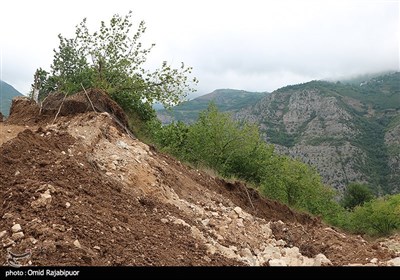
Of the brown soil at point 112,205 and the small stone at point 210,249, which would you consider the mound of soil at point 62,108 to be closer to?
the brown soil at point 112,205

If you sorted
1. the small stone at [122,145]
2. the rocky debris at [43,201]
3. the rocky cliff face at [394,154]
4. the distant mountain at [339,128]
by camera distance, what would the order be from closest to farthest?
1. the rocky debris at [43,201]
2. the small stone at [122,145]
3. the rocky cliff face at [394,154]
4. the distant mountain at [339,128]

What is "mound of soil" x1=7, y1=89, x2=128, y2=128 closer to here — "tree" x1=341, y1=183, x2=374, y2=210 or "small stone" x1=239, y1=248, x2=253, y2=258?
"small stone" x1=239, y1=248, x2=253, y2=258

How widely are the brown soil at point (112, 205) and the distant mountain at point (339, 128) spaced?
220ft

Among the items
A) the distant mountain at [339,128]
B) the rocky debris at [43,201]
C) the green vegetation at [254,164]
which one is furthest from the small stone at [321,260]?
the distant mountain at [339,128]

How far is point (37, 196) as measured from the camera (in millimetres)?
6102

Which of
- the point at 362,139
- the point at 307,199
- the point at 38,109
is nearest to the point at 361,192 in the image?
the point at 307,199

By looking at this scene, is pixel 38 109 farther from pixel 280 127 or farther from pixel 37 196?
pixel 280 127

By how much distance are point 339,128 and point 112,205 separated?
5365 inches

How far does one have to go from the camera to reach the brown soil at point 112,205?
544cm

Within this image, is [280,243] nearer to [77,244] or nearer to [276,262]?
[276,262]

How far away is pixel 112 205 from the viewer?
727 cm

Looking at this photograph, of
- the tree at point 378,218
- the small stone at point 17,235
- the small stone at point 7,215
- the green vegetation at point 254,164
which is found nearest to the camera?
the small stone at point 17,235

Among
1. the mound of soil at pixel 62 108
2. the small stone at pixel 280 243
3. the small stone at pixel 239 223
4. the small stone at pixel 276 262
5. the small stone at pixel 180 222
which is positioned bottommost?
the small stone at pixel 280 243

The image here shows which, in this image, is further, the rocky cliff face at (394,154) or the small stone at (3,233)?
the rocky cliff face at (394,154)
